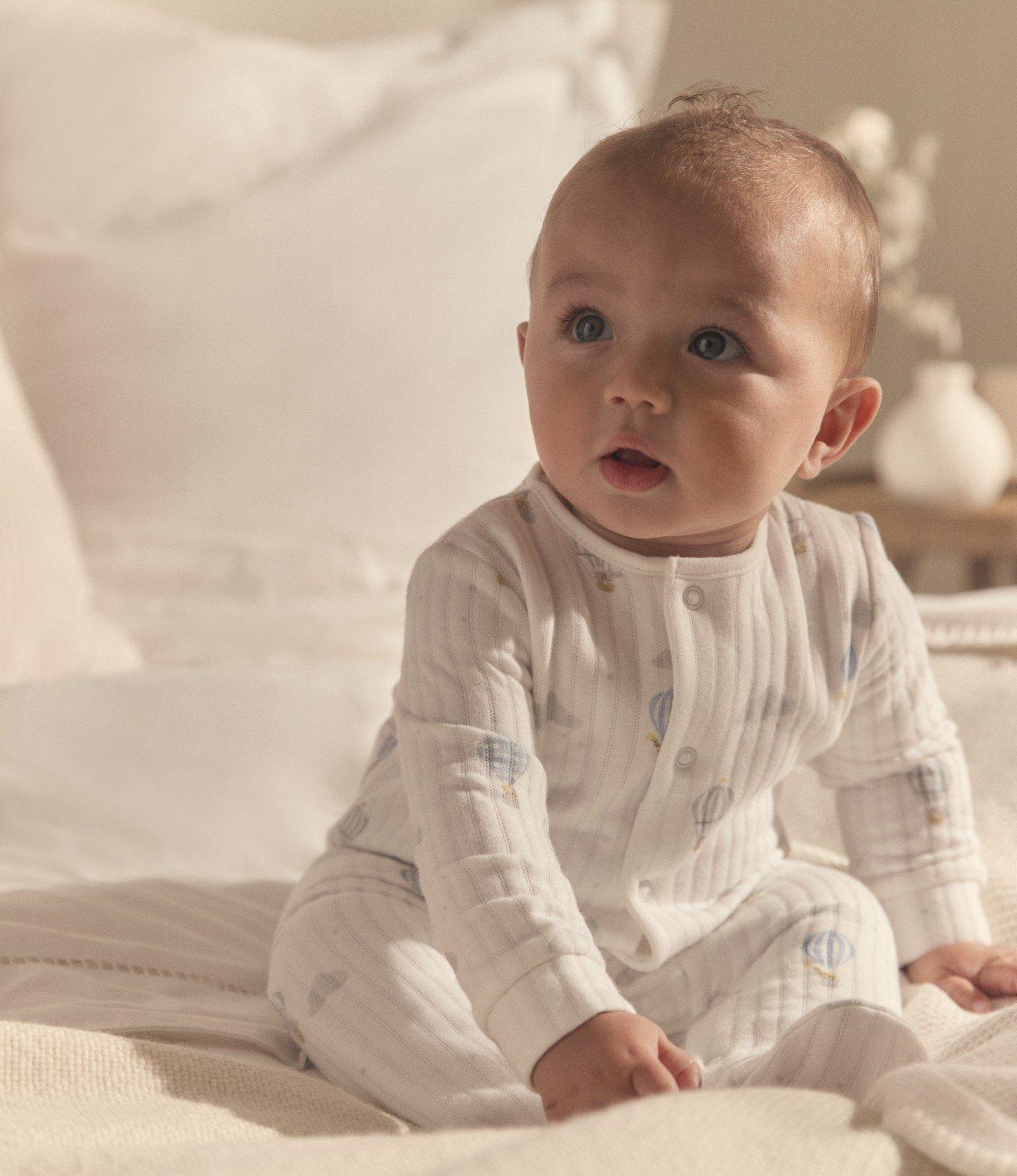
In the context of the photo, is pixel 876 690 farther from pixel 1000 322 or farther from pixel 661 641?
pixel 1000 322

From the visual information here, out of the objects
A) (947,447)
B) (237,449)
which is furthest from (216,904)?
(947,447)

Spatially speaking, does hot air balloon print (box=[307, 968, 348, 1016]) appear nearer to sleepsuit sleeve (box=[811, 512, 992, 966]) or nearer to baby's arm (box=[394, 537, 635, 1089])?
baby's arm (box=[394, 537, 635, 1089])

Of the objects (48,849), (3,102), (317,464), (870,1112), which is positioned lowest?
(870,1112)

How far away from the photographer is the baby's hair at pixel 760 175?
672mm

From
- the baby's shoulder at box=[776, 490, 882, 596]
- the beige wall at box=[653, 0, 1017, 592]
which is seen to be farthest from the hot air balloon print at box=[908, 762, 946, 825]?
the beige wall at box=[653, 0, 1017, 592]

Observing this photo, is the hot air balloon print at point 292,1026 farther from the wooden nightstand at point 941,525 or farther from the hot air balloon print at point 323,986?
the wooden nightstand at point 941,525

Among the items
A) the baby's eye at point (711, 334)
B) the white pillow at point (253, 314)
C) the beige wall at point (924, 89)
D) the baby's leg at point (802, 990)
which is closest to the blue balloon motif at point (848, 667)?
the baby's leg at point (802, 990)

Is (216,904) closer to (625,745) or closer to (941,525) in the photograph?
(625,745)

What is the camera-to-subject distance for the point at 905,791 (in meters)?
0.87

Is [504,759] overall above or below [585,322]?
below

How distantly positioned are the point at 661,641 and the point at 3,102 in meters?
1.11

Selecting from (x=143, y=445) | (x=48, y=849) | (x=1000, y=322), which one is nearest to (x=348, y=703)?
(x=48, y=849)

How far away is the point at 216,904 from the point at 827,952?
1.23 feet

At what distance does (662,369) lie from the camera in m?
0.67
